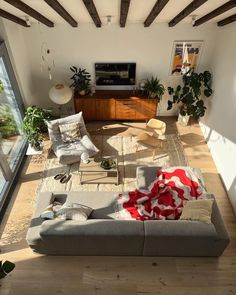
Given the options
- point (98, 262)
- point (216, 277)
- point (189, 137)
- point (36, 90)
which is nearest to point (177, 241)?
point (216, 277)

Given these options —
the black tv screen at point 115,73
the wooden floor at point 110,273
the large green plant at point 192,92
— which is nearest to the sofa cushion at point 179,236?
the wooden floor at point 110,273

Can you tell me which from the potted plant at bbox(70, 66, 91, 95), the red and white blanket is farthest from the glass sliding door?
the red and white blanket

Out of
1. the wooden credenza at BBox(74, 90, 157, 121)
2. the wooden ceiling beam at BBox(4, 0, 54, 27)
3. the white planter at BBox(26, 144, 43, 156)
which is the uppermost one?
the wooden ceiling beam at BBox(4, 0, 54, 27)

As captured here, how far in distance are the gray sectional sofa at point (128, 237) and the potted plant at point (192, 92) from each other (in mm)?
2716

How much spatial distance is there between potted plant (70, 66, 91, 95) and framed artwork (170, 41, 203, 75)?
2.00 m

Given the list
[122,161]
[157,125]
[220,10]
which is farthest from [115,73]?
[220,10]

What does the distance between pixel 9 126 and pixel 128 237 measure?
10.8 ft

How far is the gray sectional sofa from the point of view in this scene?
273 centimetres

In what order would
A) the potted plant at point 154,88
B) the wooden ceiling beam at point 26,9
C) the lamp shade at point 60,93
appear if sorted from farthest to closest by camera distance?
1. the potted plant at point 154,88
2. the lamp shade at point 60,93
3. the wooden ceiling beam at point 26,9

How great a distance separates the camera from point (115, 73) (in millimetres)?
5344

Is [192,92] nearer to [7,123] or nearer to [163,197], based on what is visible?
[163,197]

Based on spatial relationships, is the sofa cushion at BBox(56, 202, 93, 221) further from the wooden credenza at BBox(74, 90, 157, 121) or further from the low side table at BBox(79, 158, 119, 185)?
the wooden credenza at BBox(74, 90, 157, 121)

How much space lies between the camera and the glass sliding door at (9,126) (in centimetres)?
402

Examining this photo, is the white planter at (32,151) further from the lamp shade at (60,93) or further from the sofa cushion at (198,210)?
the sofa cushion at (198,210)
